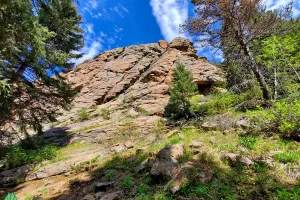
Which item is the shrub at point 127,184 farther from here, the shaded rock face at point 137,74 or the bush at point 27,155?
the shaded rock face at point 137,74

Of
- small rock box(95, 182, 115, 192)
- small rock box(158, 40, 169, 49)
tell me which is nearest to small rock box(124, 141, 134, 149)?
small rock box(95, 182, 115, 192)

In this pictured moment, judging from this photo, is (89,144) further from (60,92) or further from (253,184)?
(253,184)

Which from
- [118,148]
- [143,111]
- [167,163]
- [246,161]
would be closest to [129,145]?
[118,148]

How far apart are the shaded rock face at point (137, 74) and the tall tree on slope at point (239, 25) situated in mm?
6571

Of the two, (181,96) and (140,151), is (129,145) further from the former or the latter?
(181,96)

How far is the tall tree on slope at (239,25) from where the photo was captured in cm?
1114

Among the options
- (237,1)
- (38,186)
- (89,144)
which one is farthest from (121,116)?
(237,1)

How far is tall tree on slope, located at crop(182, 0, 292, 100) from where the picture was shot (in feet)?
36.6

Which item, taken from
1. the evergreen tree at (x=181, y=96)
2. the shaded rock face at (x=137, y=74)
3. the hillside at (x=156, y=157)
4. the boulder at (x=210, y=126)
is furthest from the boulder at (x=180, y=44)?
the boulder at (x=210, y=126)

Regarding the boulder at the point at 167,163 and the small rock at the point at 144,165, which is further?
the small rock at the point at 144,165

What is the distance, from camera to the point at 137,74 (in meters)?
23.1

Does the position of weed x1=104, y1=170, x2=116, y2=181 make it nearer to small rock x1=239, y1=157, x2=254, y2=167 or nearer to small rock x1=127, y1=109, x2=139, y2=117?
small rock x1=239, y1=157, x2=254, y2=167

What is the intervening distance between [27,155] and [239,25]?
14186 millimetres

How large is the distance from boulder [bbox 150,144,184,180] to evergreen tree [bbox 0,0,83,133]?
5.32m
